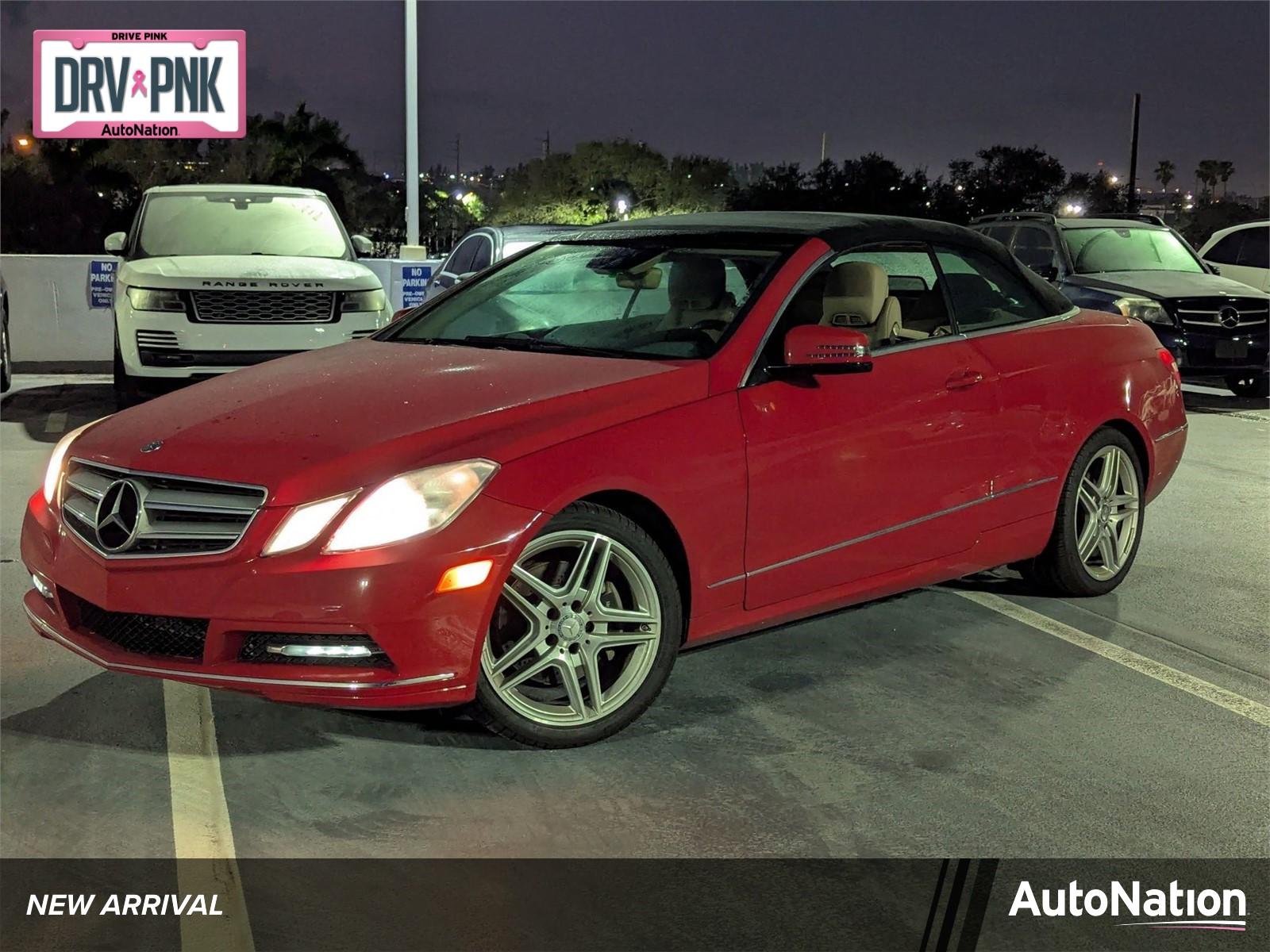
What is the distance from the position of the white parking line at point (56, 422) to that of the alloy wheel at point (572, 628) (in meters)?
8.10

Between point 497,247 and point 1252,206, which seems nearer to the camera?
point 497,247

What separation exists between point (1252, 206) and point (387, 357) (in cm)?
11618

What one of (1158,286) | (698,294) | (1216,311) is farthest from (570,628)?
(1158,286)

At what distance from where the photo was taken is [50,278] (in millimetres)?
17844

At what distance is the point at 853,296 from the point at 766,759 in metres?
1.94

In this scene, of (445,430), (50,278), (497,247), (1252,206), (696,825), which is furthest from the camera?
(1252,206)

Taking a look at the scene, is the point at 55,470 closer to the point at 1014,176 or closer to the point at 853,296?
the point at 853,296

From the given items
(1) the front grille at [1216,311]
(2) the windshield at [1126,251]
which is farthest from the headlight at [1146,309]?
(2) the windshield at [1126,251]

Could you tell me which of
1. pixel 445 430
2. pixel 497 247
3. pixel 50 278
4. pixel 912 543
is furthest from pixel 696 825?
pixel 50 278

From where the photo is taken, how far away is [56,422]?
12031mm

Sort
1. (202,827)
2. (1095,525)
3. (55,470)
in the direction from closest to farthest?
(202,827)
(55,470)
(1095,525)

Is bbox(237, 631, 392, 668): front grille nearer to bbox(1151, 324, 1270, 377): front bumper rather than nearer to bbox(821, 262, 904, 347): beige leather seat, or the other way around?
bbox(821, 262, 904, 347): beige leather seat

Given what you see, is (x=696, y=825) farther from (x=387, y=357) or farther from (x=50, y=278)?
(x=50, y=278)

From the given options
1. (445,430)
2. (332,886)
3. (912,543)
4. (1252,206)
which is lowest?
(332,886)
